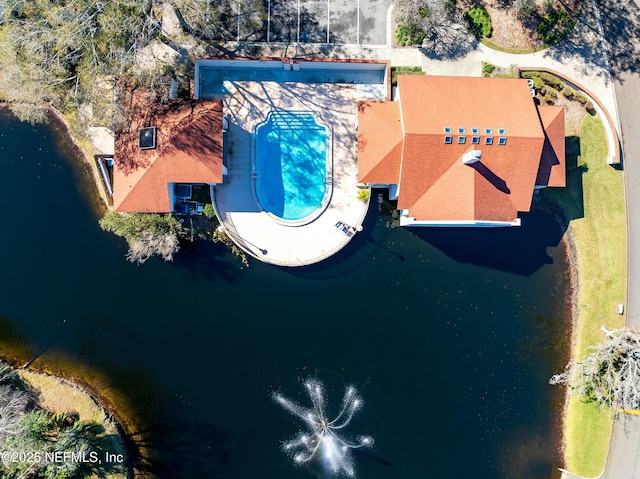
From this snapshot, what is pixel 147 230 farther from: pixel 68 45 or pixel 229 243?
pixel 68 45

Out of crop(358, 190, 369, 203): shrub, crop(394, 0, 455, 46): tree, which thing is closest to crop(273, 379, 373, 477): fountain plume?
crop(358, 190, 369, 203): shrub

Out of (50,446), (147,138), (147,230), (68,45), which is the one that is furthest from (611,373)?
(68,45)

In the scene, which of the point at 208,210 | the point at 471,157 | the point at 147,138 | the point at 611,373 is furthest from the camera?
the point at 208,210

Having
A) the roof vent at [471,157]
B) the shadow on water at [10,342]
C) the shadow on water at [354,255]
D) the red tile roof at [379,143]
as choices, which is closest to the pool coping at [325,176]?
the red tile roof at [379,143]

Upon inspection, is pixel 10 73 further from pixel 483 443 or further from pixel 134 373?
pixel 483 443

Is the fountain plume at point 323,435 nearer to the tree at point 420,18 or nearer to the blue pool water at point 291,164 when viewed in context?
the blue pool water at point 291,164

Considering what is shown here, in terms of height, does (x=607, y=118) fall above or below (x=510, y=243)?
above
